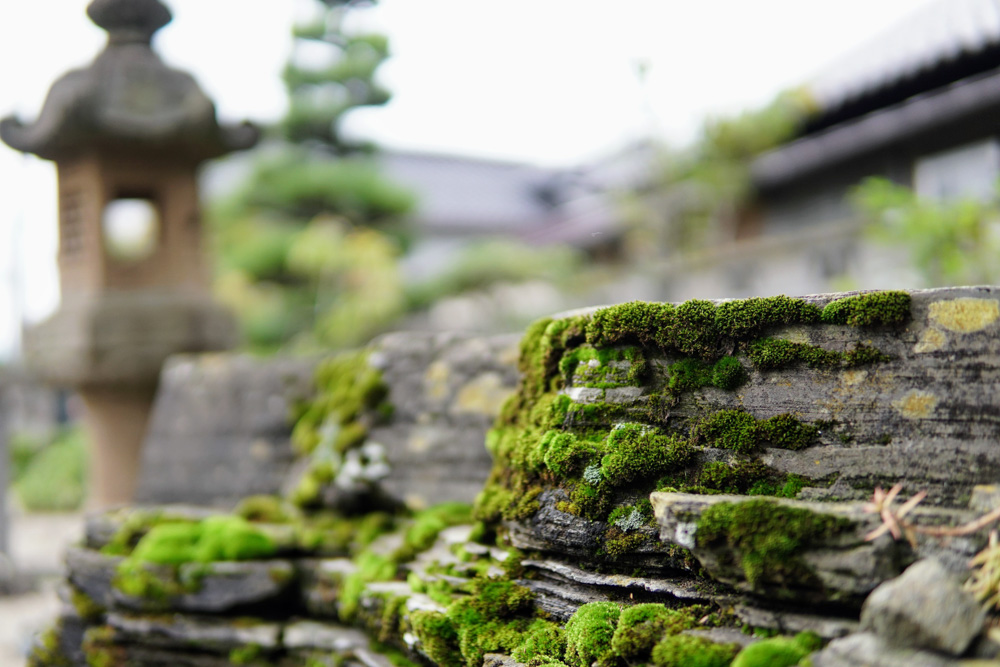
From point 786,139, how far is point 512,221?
13137 mm

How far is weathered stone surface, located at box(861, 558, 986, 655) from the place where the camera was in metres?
1.79

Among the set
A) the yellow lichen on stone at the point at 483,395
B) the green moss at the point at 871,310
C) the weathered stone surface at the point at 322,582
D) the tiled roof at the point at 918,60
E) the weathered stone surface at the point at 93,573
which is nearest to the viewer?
the green moss at the point at 871,310

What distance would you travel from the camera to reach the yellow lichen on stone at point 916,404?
2125 mm

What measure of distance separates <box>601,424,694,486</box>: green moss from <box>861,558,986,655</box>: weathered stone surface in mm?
727

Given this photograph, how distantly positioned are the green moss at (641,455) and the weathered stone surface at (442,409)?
1631 mm

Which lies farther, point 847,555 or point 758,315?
point 758,315

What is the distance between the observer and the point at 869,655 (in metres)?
1.84

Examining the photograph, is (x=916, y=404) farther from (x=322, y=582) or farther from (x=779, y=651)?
(x=322, y=582)

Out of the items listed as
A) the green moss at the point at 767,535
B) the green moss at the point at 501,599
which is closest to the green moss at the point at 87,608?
the green moss at the point at 501,599

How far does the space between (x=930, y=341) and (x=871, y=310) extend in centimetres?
17

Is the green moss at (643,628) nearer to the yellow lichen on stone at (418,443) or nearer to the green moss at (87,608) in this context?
the yellow lichen on stone at (418,443)

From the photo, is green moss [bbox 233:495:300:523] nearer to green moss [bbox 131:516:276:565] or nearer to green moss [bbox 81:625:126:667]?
green moss [bbox 131:516:276:565]

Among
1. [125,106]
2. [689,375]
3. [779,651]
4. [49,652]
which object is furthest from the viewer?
[125,106]

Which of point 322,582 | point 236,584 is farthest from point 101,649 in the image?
point 322,582
